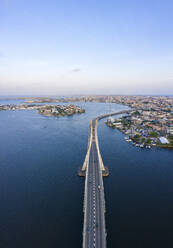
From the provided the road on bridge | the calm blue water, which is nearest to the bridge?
the road on bridge

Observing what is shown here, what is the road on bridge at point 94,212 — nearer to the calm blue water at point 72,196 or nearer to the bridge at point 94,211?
the bridge at point 94,211

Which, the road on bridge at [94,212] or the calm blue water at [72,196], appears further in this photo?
the calm blue water at [72,196]

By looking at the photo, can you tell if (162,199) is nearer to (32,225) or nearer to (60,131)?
(32,225)

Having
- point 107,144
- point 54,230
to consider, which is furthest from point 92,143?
point 54,230

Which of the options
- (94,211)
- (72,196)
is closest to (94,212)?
(94,211)

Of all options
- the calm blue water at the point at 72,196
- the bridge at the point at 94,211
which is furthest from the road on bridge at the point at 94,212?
the calm blue water at the point at 72,196

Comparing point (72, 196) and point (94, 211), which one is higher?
point (94, 211)

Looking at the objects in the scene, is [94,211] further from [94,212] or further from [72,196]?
[72,196]

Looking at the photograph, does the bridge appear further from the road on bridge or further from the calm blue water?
the calm blue water
